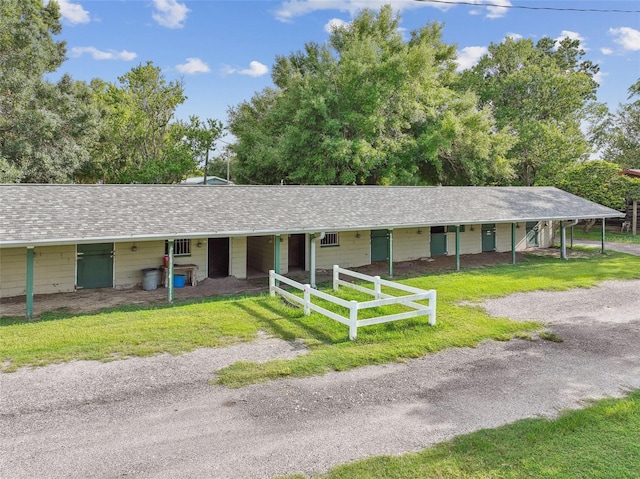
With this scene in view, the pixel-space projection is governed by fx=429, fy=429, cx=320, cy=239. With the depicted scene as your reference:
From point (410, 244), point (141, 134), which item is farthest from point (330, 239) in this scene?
point (141, 134)

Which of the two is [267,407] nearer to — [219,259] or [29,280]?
[29,280]

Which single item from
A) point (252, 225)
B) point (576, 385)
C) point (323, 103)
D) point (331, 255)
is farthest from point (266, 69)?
point (576, 385)

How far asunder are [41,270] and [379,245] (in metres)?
11.9

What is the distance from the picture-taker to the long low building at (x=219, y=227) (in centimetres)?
1088

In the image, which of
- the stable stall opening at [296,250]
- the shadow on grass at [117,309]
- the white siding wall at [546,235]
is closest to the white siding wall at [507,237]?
the white siding wall at [546,235]

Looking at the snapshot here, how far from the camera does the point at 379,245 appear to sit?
1797 centimetres

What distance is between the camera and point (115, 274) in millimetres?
13320

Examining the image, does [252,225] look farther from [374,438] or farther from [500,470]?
[500,470]

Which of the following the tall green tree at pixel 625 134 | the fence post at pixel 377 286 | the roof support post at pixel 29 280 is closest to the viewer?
the roof support post at pixel 29 280

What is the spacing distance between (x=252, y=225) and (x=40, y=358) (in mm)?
6275

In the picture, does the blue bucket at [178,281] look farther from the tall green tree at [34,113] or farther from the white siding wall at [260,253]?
the tall green tree at [34,113]

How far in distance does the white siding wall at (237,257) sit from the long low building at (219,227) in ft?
0.12

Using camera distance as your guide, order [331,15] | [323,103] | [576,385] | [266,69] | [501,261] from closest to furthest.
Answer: [576,385], [501,261], [323,103], [331,15], [266,69]

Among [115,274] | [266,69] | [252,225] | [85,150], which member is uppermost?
[266,69]
